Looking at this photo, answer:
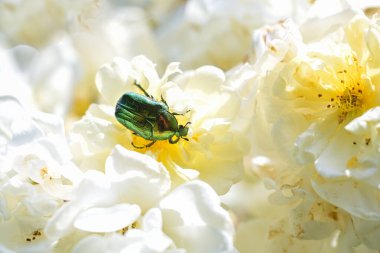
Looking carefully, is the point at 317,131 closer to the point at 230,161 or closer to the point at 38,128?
the point at 230,161

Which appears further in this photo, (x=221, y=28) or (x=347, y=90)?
(x=221, y=28)

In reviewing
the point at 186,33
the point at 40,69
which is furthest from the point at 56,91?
the point at 186,33

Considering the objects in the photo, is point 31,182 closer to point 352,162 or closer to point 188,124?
point 188,124

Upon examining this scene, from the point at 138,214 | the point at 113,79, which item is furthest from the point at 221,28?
the point at 138,214

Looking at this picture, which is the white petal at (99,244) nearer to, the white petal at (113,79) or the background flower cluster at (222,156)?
the background flower cluster at (222,156)

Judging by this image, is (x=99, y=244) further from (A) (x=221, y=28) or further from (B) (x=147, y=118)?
(A) (x=221, y=28)

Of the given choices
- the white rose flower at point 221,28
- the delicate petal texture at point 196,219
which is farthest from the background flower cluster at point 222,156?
the white rose flower at point 221,28
